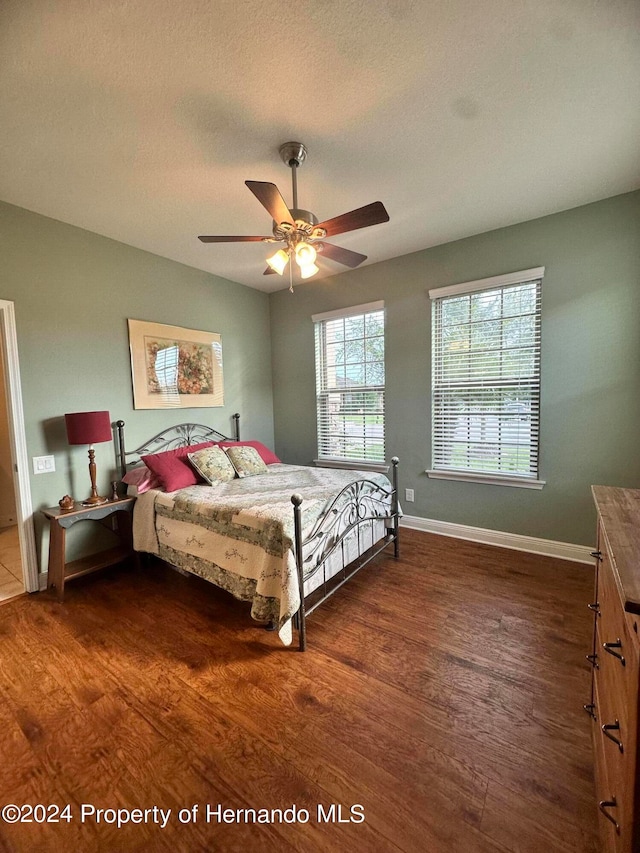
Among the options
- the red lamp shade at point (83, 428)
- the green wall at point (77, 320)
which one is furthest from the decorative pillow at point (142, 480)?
the red lamp shade at point (83, 428)

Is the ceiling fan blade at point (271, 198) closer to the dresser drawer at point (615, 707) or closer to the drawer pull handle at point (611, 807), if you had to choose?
the dresser drawer at point (615, 707)

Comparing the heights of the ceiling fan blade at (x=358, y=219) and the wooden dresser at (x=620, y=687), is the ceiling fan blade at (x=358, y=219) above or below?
above

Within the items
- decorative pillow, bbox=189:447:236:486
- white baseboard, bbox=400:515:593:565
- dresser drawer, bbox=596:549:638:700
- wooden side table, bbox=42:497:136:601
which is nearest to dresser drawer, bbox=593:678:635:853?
dresser drawer, bbox=596:549:638:700

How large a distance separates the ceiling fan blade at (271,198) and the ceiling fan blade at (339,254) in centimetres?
33

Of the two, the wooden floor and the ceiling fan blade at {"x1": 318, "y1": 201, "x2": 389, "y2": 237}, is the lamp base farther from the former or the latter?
the ceiling fan blade at {"x1": 318, "y1": 201, "x2": 389, "y2": 237}

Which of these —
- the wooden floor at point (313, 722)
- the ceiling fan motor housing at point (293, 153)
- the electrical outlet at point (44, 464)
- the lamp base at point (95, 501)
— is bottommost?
the wooden floor at point (313, 722)

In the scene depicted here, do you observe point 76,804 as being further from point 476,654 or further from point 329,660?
point 476,654

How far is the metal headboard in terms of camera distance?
10.3 ft

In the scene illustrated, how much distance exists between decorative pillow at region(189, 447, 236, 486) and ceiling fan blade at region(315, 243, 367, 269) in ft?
6.55

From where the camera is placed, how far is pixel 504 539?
3201 mm

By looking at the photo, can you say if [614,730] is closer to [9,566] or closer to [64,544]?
[64,544]

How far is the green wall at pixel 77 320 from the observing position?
2604mm

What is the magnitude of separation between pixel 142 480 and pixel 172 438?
737 mm

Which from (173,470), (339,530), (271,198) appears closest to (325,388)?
(173,470)
